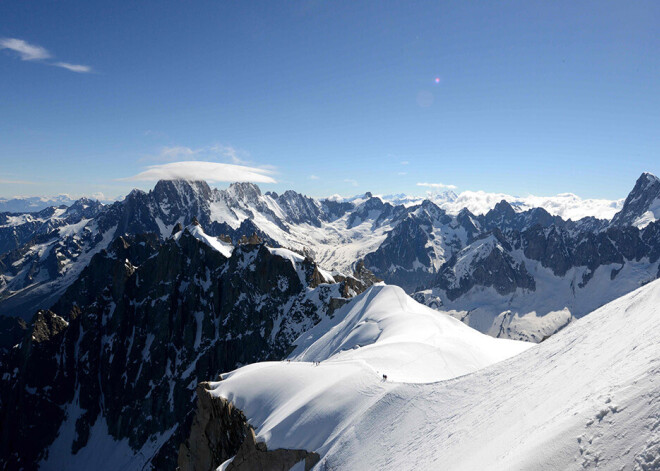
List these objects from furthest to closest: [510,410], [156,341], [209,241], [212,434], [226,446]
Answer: [209,241] < [156,341] < [212,434] < [226,446] < [510,410]

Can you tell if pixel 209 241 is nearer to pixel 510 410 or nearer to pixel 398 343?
pixel 398 343

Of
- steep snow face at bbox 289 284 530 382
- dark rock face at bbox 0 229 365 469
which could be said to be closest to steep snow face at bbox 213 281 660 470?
steep snow face at bbox 289 284 530 382

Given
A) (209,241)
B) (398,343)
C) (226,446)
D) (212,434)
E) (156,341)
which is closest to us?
(226,446)

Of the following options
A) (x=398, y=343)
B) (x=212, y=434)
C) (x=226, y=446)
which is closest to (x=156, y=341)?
(x=212, y=434)

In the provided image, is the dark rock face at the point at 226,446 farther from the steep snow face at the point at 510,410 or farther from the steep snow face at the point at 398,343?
the steep snow face at the point at 398,343

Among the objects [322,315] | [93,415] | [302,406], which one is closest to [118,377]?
[93,415]

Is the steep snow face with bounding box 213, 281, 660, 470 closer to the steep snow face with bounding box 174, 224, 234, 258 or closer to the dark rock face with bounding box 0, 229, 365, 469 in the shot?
the dark rock face with bounding box 0, 229, 365, 469

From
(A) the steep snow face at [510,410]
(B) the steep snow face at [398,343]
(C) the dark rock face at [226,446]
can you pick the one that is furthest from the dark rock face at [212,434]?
(B) the steep snow face at [398,343]

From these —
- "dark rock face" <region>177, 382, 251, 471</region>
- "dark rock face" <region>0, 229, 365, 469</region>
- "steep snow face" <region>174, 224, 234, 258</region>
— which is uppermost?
"steep snow face" <region>174, 224, 234, 258</region>
